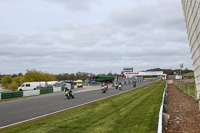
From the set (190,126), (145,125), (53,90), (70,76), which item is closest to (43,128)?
(145,125)

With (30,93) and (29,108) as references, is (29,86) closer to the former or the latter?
(30,93)

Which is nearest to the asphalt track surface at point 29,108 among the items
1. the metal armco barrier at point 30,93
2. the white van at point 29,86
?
the metal armco barrier at point 30,93

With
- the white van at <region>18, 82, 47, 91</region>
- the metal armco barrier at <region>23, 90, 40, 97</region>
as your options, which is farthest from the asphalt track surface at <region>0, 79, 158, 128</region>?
the white van at <region>18, 82, 47, 91</region>

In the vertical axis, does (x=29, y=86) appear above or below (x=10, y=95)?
above

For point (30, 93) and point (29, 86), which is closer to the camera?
point (30, 93)

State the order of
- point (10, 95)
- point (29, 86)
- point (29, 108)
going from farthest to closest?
point (29, 86), point (10, 95), point (29, 108)

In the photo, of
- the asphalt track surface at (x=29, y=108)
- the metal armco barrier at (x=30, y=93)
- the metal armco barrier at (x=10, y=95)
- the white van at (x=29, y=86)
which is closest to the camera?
the asphalt track surface at (x=29, y=108)

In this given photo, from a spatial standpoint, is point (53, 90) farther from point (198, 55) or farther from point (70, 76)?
point (70, 76)

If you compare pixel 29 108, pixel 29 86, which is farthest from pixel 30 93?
pixel 29 108

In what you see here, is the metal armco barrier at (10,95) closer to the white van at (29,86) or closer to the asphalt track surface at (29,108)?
the asphalt track surface at (29,108)

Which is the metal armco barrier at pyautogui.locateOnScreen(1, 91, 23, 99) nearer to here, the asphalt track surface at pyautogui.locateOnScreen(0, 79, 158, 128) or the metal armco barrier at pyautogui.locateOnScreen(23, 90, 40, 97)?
the metal armco barrier at pyautogui.locateOnScreen(23, 90, 40, 97)

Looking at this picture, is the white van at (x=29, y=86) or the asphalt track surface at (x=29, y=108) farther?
the white van at (x=29, y=86)

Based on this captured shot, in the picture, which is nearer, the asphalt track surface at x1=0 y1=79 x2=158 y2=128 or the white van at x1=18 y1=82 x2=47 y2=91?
the asphalt track surface at x1=0 y1=79 x2=158 y2=128

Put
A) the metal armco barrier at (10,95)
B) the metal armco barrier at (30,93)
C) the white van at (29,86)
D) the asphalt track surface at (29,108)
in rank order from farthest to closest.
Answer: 1. the white van at (29,86)
2. the metal armco barrier at (30,93)
3. the metal armco barrier at (10,95)
4. the asphalt track surface at (29,108)
